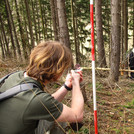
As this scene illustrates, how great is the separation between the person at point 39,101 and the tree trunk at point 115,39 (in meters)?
3.66

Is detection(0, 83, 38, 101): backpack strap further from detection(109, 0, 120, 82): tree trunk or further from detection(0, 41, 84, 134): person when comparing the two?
detection(109, 0, 120, 82): tree trunk

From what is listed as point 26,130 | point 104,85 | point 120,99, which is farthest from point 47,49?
point 104,85

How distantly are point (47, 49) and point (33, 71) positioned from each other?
0.86ft

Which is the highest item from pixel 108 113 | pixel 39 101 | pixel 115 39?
pixel 115 39

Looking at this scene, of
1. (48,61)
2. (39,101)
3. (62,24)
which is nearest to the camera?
(39,101)

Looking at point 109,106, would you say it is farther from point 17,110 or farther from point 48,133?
point 17,110

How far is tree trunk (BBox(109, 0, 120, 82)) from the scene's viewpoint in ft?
14.9

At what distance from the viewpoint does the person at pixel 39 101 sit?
1.28 m

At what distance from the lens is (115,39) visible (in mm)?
4883

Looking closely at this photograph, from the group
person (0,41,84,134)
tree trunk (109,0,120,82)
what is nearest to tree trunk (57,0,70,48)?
tree trunk (109,0,120,82)

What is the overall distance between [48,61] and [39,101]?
1.32ft

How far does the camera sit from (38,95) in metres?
1.29

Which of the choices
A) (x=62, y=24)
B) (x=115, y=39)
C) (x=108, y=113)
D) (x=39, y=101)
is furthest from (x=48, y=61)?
(x=115, y=39)

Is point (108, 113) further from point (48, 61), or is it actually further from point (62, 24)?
point (62, 24)
